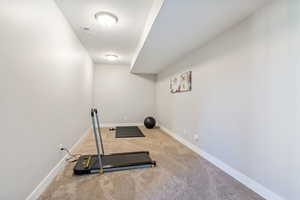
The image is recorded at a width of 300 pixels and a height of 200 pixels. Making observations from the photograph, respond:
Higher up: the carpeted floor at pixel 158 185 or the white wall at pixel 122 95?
the white wall at pixel 122 95

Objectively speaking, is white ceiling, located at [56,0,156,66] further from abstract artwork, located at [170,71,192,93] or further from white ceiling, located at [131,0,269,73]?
abstract artwork, located at [170,71,192,93]

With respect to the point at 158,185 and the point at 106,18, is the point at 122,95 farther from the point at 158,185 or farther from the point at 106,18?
the point at 158,185

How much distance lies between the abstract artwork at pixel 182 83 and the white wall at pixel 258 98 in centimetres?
56

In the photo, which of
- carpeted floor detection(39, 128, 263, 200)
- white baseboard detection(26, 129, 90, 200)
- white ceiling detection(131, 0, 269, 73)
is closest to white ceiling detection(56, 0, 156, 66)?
white ceiling detection(131, 0, 269, 73)

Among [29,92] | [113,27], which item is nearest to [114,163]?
[29,92]

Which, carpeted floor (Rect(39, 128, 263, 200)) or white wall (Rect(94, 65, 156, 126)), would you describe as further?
white wall (Rect(94, 65, 156, 126))

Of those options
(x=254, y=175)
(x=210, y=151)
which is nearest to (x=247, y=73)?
(x=254, y=175)

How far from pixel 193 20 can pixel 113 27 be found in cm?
A: 171

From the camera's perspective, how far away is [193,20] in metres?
2.20

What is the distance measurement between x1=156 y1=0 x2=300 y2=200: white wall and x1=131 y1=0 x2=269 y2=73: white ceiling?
185mm

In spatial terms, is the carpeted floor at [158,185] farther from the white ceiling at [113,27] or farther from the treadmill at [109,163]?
the white ceiling at [113,27]

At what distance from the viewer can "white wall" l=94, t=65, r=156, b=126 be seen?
634cm

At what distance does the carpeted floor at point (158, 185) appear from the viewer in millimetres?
1812

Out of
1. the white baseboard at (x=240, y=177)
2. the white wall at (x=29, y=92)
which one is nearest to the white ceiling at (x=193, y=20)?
the white wall at (x=29, y=92)
